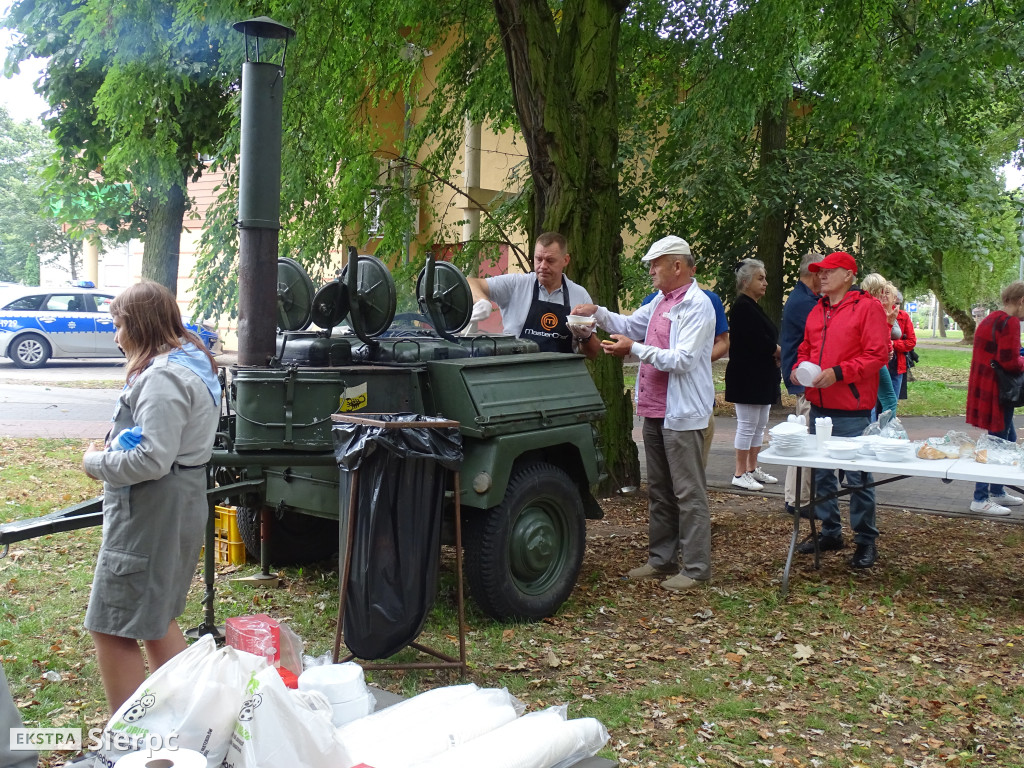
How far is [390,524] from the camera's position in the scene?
4258mm

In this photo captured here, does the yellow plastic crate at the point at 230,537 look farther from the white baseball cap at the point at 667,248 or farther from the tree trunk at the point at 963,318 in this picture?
the tree trunk at the point at 963,318

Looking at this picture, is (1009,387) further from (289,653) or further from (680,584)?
(289,653)

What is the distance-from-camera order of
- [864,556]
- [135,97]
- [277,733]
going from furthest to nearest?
[135,97]
[864,556]
[277,733]

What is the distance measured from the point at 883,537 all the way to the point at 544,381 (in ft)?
11.6

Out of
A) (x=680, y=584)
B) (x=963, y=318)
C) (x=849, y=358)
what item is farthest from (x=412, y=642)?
(x=963, y=318)

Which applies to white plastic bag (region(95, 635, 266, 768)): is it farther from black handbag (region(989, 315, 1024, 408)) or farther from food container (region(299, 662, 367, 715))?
black handbag (region(989, 315, 1024, 408))

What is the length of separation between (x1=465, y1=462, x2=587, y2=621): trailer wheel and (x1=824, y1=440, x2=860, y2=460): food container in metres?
1.54

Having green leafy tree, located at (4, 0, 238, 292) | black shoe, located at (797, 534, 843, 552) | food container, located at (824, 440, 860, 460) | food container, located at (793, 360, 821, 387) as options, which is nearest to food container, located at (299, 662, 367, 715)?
food container, located at (824, 440, 860, 460)

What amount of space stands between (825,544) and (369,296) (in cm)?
381

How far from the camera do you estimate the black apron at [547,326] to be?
20.7ft

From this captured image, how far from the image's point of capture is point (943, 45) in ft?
27.4

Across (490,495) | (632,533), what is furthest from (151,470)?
(632,533)

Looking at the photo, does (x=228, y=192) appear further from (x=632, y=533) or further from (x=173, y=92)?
(x=632, y=533)

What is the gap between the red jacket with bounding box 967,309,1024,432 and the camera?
302 inches
